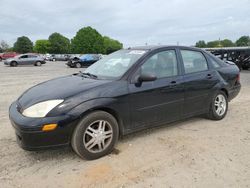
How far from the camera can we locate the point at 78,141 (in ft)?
11.6

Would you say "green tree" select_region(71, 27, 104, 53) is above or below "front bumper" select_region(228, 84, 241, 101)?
above

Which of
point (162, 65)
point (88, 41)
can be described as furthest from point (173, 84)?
point (88, 41)

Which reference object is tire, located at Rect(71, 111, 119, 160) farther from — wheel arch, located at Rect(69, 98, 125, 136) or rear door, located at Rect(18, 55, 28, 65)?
rear door, located at Rect(18, 55, 28, 65)

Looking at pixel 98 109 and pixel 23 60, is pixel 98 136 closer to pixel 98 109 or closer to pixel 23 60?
pixel 98 109

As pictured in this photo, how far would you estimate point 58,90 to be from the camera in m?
3.78

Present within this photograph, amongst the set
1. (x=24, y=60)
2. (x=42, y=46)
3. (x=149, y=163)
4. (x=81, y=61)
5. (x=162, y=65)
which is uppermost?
(x=42, y=46)

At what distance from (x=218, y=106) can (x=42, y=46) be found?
94057 millimetres

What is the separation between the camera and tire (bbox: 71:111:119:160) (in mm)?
3559

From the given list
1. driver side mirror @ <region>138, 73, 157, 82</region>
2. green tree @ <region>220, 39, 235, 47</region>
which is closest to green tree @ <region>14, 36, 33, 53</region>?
green tree @ <region>220, 39, 235, 47</region>

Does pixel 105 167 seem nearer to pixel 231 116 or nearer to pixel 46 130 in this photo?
pixel 46 130

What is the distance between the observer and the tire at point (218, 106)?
5.34 metres

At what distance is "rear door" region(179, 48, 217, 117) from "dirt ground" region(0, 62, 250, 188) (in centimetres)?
47

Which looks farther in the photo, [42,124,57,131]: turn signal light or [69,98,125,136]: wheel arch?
[69,98,125,136]: wheel arch

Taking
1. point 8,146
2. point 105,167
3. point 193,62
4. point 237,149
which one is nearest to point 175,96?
point 193,62
